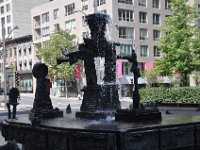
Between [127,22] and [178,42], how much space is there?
82.6ft

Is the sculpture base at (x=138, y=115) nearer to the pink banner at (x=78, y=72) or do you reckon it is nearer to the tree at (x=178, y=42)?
the tree at (x=178, y=42)

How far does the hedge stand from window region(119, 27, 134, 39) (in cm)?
3335

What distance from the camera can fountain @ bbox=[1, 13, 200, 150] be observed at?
9898 mm

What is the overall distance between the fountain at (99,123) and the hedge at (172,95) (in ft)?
52.8

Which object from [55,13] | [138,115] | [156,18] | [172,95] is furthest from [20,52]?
[138,115]

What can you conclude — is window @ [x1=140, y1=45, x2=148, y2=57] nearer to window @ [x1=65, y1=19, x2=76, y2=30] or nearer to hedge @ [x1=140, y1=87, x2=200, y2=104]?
window @ [x1=65, y1=19, x2=76, y2=30]

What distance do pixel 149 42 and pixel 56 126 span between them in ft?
197

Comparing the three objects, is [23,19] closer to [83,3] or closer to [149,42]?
[83,3]

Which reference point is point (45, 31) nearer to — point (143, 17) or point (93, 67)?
point (143, 17)

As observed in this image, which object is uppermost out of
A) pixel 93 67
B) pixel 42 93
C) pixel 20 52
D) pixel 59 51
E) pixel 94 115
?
pixel 20 52

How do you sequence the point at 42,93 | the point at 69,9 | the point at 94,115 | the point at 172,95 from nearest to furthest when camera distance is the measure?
1. the point at 94,115
2. the point at 42,93
3. the point at 172,95
4. the point at 69,9

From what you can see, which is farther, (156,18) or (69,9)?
(69,9)

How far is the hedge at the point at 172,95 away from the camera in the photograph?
30859mm

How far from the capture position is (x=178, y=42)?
42469mm
